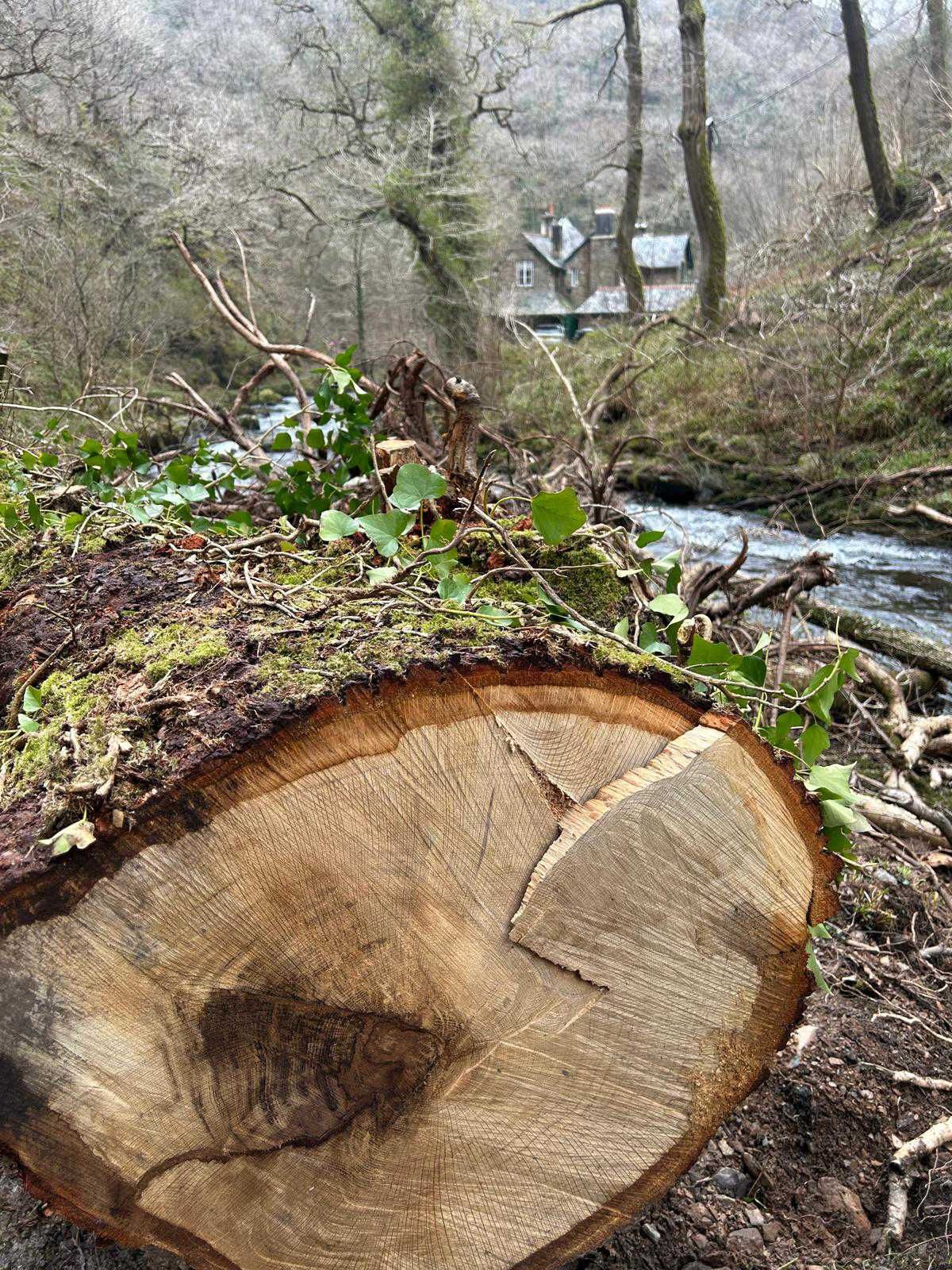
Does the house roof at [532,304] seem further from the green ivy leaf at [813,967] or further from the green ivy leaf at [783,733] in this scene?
the green ivy leaf at [813,967]

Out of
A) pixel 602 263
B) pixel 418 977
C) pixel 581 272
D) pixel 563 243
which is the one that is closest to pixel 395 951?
pixel 418 977

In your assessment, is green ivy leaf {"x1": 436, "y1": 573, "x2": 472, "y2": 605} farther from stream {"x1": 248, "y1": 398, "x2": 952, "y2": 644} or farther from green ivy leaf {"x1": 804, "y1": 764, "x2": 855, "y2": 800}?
stream {"x1": 248, "y1": 398, "x2": 952, "y2": 644}

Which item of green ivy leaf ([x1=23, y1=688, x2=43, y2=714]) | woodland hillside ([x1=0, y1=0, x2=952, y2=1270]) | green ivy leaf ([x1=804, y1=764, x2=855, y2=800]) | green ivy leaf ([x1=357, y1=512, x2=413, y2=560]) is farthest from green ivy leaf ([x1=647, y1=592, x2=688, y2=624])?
green ivy leaf ([x1=23, y1=688, x2=43, y2=714])

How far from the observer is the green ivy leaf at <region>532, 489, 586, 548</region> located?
124cm

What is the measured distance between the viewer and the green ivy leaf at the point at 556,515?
48.6 inches

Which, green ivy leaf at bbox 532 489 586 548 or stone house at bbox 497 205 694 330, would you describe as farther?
stone house at bbox 497 205 694 330

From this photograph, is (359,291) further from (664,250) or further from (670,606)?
(670,606)

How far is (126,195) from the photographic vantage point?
35.6 feet

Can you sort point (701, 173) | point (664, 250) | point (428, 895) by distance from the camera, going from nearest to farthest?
point (428, 895)
point (701, 173)
point (664, 250)

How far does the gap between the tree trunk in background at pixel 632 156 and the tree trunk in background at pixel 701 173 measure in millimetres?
1233

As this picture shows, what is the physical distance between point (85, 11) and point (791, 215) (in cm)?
1031

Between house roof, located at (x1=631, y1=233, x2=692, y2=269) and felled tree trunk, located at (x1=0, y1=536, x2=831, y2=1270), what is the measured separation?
1977 centimetres

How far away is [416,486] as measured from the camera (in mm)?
1389

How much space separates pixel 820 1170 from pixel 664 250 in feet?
69.5
